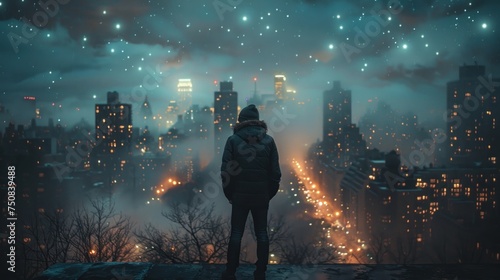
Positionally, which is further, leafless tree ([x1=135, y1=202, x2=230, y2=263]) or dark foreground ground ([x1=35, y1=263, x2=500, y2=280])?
leafless tree ([x1=135, y1=202, x2=230, y2=263])

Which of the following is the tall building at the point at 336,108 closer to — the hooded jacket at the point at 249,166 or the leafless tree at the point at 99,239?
the leafless tree at the point at 99,239

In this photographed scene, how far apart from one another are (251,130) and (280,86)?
610 feet

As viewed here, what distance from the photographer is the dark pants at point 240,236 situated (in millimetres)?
5922

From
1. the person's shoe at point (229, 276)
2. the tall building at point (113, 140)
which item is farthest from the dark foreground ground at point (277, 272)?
the tall building at point (113, 140)

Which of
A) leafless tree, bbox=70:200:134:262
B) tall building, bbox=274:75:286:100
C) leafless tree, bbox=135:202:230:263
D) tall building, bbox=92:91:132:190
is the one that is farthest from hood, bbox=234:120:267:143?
tall building, bbox=274:75:286:100

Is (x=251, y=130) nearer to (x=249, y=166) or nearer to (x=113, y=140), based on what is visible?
(x=249, y=166)

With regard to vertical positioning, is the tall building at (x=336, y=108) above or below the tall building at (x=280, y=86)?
below

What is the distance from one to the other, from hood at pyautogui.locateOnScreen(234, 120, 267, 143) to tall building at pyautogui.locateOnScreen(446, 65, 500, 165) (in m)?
84.3

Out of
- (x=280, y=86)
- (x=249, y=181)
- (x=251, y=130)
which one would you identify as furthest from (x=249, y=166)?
(x=280, y=86)

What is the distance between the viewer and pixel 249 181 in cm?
593

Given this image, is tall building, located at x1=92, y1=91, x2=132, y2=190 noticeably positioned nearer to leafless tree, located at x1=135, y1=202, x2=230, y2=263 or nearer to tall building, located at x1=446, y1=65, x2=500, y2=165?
leafless tree, located at x1=135, y1=202, x2=230, y2=263

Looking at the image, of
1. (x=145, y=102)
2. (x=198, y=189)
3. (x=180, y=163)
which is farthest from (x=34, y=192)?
(x=145, y=102)

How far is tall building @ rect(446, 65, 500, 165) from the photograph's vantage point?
83438 mm

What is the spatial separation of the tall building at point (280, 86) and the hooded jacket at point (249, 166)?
180 metres
